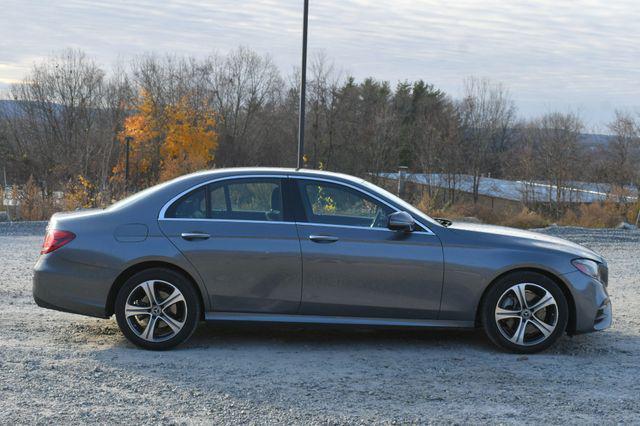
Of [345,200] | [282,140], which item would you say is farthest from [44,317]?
[282,140]

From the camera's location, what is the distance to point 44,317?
766cm

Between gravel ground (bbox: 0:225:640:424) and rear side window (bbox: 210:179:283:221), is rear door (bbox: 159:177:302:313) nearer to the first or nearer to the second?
rear side window (bbox: 210:179:283:221)

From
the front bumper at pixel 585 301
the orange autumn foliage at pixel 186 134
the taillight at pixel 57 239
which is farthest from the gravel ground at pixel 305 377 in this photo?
the orange autumn foliage at pixel 186 134

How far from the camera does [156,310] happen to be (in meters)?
6.32

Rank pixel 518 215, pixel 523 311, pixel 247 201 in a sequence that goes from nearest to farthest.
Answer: pixel 523 311 → pixel 247 201 → pixel 518 215

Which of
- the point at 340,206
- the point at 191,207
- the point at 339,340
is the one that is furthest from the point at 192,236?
the point at 339,340

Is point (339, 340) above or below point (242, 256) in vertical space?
below

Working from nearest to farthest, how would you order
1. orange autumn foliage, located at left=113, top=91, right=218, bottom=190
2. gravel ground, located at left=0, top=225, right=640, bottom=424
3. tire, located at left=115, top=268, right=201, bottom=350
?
gravel ground, located at left=0, top=225, right=640, bottom=424
tire, located at left=115, top=268, right=201, bottom=350
orange autumn foliage, located at left=113, top=91, right=218, bottom=190

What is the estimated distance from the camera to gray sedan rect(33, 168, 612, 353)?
632 centimetres

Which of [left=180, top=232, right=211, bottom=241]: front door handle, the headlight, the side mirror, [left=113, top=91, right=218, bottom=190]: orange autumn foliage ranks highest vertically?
[left=113, top=91, right=218, bottom=190]: orange autumn foliage

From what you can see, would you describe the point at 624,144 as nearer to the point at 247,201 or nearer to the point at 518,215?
the point at 518,215

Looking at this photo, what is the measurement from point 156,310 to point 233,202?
110 cm

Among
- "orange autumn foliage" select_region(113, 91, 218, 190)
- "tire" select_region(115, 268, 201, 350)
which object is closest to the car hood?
"tire" select_region(115, 268, 201, 350)

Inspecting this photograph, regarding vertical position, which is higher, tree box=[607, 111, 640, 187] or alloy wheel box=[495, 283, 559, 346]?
tree box=[607, 111, 640, 187]
